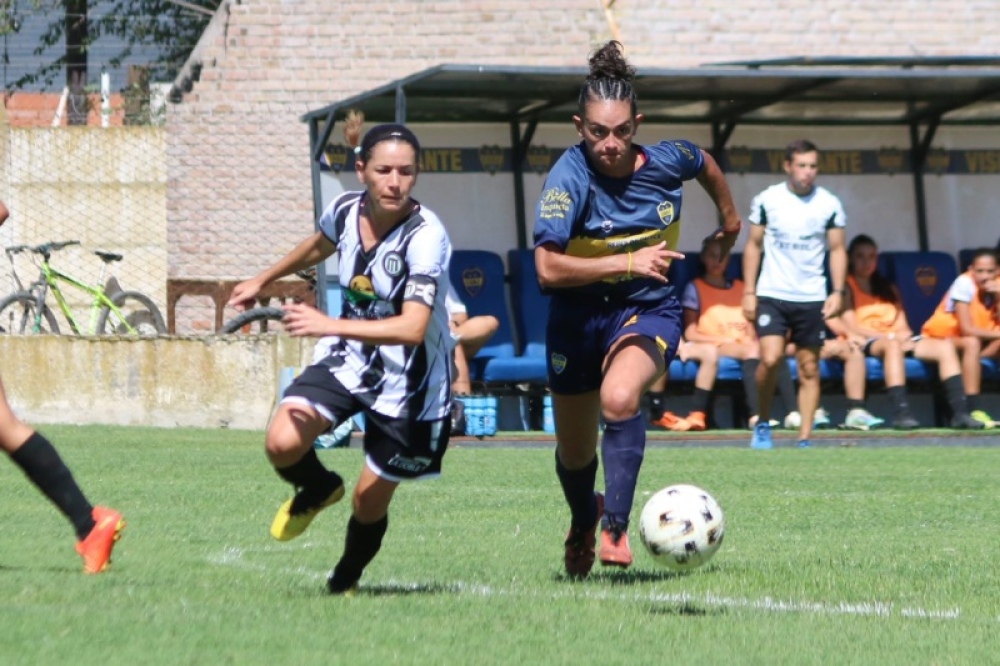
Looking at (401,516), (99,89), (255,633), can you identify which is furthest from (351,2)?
(255,633)

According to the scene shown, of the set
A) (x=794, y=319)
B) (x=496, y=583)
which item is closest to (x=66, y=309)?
(x=794, y=319)

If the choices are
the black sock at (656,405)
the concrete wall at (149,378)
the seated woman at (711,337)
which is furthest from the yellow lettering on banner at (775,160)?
the concrete wall at (149,378)

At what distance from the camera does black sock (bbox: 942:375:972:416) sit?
1534 cm

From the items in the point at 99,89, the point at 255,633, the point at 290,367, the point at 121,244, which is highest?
the point at 99,89

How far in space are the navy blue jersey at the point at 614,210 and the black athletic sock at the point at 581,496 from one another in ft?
2.15

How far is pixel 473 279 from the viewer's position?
52.1 ft

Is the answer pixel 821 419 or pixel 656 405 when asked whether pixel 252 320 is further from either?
pixel 821 419

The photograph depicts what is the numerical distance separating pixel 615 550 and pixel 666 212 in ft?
4.28

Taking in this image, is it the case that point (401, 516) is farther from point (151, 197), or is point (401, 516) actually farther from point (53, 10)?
point (53, 10)

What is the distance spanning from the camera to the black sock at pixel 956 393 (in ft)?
50.3

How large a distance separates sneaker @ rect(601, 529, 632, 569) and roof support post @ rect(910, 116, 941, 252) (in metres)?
12.3

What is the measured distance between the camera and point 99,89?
2161 centimetres

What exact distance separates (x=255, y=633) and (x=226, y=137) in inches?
602

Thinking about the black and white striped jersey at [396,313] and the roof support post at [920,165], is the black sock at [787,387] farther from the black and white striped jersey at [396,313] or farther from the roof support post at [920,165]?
the black and white striped jersey at [396,313]
